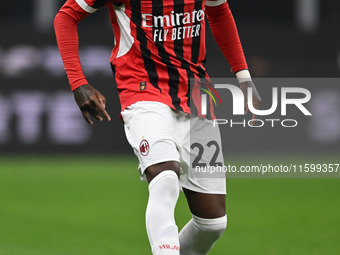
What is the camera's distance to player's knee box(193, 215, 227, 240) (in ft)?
15.4

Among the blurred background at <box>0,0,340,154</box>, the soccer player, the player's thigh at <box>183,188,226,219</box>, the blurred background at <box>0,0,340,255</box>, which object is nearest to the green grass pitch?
the blurred background at <box>0,0,340,255</box>

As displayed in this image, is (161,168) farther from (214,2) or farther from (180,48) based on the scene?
(214,2)

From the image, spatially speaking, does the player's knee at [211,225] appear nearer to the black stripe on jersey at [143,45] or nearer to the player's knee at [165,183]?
the player's knee at [165,183]

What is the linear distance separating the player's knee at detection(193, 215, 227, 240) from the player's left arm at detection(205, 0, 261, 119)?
2.65 feet

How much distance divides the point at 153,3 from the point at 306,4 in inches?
508

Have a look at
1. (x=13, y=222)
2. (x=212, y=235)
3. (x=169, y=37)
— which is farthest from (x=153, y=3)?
(x=13, y=222)

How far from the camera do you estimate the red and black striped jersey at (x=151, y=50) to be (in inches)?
176

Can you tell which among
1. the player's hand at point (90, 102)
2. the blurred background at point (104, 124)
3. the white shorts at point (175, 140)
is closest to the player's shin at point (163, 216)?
the white shorts at point (175, 140)

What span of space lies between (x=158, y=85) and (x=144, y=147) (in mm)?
415

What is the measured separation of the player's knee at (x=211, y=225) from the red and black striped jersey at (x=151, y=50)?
2.16 ft

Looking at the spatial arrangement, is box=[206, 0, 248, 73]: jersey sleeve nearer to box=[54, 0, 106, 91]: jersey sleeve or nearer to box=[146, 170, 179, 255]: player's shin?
box=[54, 0, 106, 91]: jersey sleeve

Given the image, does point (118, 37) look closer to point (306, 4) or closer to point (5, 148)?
point (5, 148)

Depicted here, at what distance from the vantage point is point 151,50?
4496mm

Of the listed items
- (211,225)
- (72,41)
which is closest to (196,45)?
(72,41)
